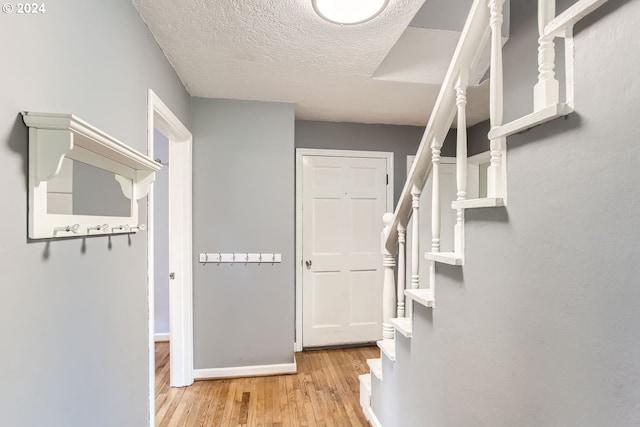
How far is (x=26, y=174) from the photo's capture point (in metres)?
0.74

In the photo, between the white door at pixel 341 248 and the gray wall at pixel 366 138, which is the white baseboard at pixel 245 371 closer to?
the white door at pixel 341 248

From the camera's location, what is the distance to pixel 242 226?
2.43 meters

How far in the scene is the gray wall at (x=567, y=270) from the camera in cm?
58

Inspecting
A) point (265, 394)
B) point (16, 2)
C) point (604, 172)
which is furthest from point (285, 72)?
point (265, 394)

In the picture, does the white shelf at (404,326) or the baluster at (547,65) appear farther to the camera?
the white shelf at (404,326)

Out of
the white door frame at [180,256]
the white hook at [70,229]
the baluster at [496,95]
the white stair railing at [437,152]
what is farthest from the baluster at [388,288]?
the white door frame at [180,256]

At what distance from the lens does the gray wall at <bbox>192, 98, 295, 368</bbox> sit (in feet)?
7.84

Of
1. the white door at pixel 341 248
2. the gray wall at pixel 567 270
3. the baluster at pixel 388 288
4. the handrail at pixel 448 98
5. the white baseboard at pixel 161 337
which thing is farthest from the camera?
the white baseboard at pixel 161 337

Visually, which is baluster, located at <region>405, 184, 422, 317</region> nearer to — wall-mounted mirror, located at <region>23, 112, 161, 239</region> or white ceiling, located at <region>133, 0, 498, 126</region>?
white ceiling, located at <region>133, 0, 498, 126</region>

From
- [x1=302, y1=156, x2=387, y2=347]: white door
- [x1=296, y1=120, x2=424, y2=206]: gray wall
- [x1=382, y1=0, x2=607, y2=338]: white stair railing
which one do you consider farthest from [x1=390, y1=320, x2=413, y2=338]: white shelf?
[x1=296, y1=120, x2=424, y2=206]: gray wall

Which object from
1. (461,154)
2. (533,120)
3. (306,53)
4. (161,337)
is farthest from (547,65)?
(161,337)

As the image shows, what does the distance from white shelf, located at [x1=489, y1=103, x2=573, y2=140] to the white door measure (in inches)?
85.7

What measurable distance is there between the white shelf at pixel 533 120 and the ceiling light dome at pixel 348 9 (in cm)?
84

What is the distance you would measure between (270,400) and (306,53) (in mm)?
2353
